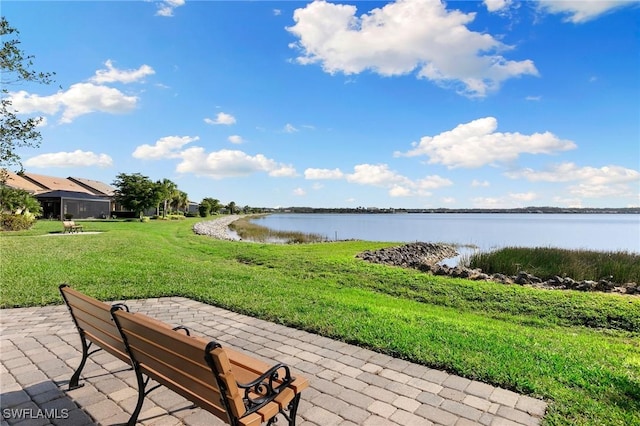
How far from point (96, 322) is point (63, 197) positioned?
40456 mm

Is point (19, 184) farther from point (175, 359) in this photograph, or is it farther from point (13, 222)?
point (175, 359)

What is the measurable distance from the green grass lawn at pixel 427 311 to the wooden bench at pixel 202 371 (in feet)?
7.14


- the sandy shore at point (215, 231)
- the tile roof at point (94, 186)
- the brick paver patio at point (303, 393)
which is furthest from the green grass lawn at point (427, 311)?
the tile roof at point (94, 186)

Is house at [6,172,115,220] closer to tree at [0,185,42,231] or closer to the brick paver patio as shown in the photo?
tree at [0,185,42,231]

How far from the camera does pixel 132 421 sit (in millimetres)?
2680

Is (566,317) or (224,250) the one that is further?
(224,250)

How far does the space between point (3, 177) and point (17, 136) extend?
2584 mm

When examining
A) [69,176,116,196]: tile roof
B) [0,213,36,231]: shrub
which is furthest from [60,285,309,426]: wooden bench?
[69,176,116,196]: tile roof

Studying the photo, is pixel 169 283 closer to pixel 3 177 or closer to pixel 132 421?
pixel 132 421

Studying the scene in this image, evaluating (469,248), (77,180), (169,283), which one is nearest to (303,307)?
(169,283)

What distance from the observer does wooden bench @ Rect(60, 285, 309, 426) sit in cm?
207
